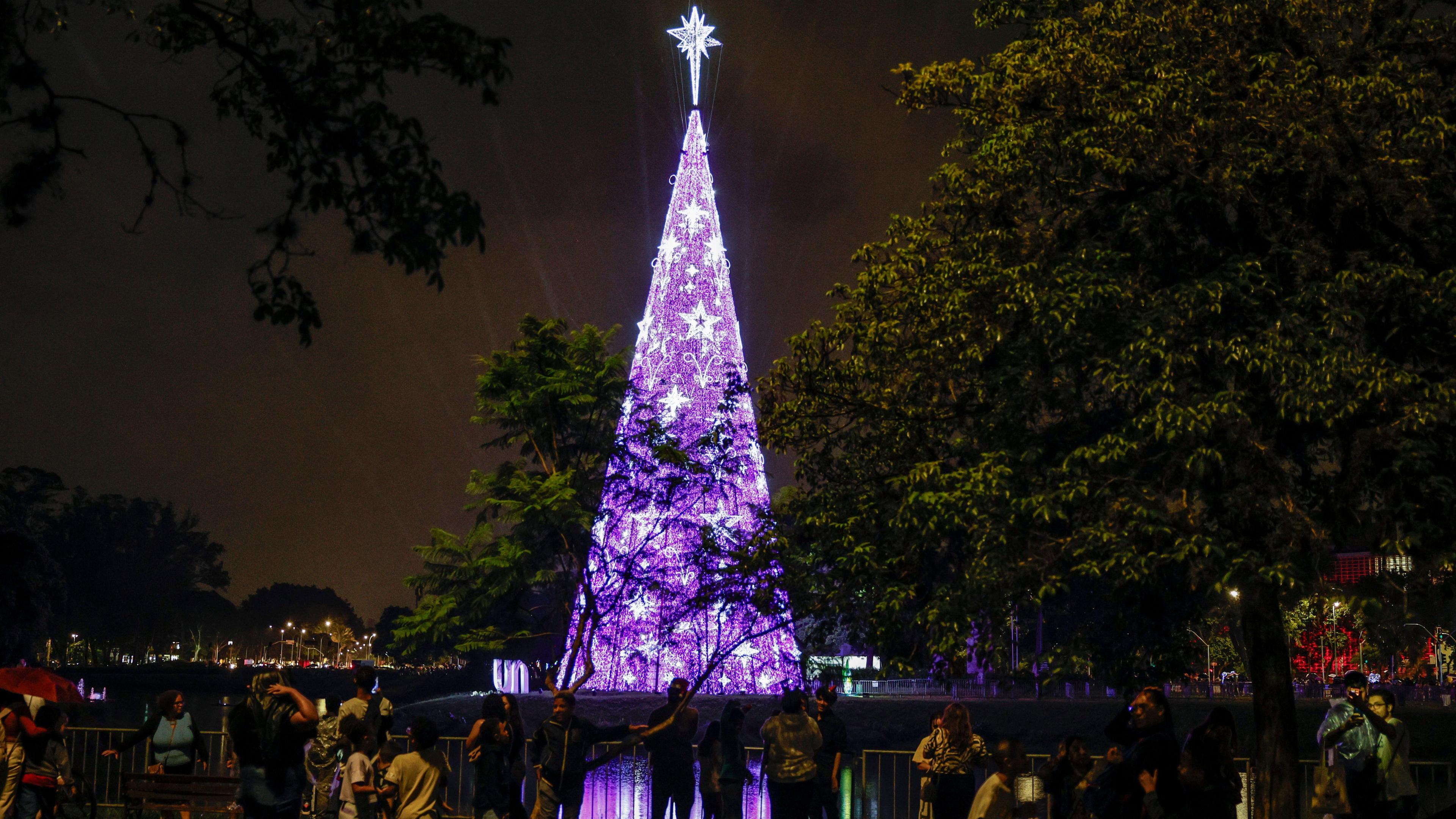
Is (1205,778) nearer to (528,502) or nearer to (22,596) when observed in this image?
(528,502)

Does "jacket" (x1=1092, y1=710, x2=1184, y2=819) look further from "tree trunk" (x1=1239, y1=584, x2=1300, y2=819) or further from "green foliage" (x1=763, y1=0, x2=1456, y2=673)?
"tree trunk" (x1=1239, y1=584, x2=1300, y2=819)

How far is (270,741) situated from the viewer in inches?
383

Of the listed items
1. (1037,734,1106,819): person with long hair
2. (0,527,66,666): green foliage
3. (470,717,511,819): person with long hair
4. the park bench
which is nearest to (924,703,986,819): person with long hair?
(1037,734,1106,819): person with long hair

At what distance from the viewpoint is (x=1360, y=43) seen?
15586mm

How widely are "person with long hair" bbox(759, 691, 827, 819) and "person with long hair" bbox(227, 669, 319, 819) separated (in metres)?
4.11

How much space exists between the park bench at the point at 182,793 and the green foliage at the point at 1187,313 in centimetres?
801

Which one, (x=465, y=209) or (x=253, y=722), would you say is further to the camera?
(x=253, y=722)

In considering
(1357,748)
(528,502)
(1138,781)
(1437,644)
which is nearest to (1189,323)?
(1357,748)

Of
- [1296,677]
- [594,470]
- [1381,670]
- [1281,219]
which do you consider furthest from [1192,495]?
[1381,670]

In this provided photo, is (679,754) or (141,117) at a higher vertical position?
(141,117)

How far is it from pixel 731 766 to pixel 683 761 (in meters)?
0.63

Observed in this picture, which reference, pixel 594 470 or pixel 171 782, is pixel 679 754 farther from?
pixel 594 470

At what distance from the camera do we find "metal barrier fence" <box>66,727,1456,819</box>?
15.3m

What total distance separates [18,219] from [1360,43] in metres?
14.3
